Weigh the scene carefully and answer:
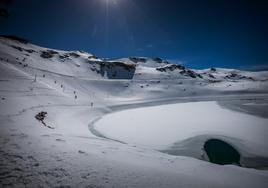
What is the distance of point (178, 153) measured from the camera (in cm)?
1190

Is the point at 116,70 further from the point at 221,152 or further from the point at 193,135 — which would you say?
the point at 221,152

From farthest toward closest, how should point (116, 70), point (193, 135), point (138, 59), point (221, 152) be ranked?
point (138, 59) → point (116, 70) → point (193, 135) → point (221, 152)

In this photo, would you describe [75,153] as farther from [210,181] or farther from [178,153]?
[178,153]

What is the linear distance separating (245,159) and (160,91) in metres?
45.6

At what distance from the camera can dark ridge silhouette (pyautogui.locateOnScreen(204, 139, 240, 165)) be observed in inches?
459

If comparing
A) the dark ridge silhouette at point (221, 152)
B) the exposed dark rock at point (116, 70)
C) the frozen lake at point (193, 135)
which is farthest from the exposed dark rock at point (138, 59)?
the dark ridge silhouette at point (221, 152)

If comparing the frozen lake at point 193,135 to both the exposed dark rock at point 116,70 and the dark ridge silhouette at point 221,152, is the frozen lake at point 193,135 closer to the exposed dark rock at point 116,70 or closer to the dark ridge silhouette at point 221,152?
the dark ridge silhouette at point 221,152

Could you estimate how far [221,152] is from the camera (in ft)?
42.3

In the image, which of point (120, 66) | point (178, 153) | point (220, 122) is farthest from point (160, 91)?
point (178, 153)

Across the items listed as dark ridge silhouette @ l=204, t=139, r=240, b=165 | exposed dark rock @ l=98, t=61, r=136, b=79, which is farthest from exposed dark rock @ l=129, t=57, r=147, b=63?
dark ridge silhouette @ l=204, t=139, r=240, b=165

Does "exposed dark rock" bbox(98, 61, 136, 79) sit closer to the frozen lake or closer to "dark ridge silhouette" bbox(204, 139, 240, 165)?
the frozen lake

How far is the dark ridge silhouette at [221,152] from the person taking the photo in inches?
459

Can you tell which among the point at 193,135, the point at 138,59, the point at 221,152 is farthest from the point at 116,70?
the point at 138,59

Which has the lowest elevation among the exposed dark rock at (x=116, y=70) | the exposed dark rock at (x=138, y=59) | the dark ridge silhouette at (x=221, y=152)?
the dark ridge silhouette at (x=221, y=152)
